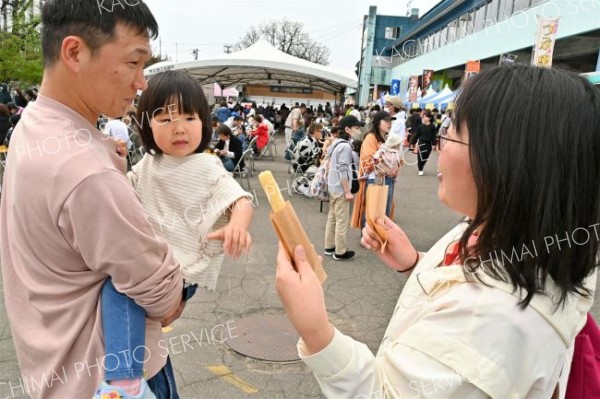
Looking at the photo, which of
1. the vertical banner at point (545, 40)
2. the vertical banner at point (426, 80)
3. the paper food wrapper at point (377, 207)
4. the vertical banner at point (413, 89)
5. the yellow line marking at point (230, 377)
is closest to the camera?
the paper food wrapper at point (377, 207)

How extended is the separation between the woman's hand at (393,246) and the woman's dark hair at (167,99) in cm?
86

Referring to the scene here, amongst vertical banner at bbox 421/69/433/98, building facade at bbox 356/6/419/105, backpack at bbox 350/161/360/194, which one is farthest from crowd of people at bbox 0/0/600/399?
building facade at bbox 356/6/419/105

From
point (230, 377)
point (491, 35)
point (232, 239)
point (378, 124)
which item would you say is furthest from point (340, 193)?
point (491, 35)

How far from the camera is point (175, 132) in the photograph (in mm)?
1695

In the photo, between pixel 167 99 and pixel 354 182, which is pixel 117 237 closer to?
pixel 167 99

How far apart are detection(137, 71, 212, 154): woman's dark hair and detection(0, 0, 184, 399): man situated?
56 centimetres

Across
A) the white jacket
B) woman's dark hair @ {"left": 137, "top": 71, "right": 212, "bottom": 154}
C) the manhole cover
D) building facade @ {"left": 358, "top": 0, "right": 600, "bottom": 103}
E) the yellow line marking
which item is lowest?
the yellow line marking

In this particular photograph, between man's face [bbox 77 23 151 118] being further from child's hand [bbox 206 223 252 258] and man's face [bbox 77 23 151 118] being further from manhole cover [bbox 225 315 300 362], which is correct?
manhole cover [bbox 225 315 300 362]

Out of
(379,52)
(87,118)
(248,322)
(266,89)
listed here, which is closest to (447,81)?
(379,52)

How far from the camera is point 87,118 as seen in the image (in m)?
1.16

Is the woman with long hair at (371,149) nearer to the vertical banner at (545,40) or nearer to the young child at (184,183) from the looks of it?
the young child at (184,183)

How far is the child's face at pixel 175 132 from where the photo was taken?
1693 millimetres

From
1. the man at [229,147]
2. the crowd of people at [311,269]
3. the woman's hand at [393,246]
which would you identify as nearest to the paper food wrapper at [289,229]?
the crowd of people at [311,269]

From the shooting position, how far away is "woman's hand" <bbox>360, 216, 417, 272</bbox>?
1.43 meters
